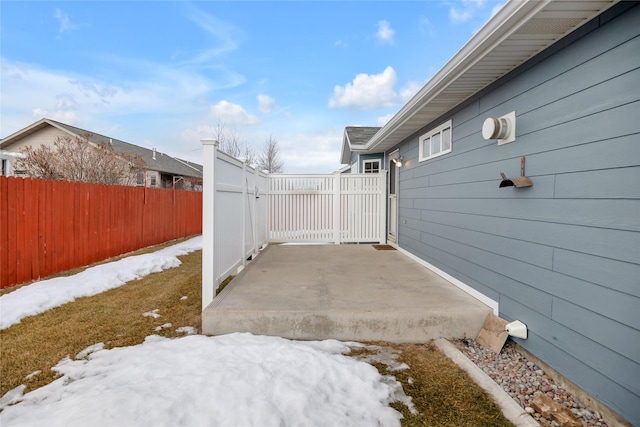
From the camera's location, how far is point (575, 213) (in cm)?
198

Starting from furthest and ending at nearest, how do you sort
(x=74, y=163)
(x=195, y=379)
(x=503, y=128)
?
(x=74, y=163), (x=503, y=128), (x=195, y=379)

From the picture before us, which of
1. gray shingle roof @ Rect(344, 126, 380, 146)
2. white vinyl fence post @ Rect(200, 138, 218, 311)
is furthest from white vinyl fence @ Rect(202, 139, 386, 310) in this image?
white vinyl fence post @ Rect(200, 138, 218, 311)

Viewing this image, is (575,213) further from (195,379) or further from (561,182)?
(195,379)

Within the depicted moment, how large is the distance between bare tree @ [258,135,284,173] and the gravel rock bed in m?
18.8

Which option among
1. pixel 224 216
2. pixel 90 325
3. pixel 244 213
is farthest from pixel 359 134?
pixel 90 325

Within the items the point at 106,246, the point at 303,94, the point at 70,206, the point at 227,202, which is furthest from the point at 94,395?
the point at 303,94

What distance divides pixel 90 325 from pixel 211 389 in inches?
79.7

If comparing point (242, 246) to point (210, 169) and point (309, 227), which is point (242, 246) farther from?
point (309, 227)

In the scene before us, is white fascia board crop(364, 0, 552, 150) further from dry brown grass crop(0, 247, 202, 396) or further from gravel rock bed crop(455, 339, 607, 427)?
dry brown grass crop(0, 247, 202, 396)

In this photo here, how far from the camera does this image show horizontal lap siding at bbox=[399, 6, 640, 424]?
→ 164cm

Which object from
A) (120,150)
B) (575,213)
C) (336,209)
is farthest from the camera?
(120,150)

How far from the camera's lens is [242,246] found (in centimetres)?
457

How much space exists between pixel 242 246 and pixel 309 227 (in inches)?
117

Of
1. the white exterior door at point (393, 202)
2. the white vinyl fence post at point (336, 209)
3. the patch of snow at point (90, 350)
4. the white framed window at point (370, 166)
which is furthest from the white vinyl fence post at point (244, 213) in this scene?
the white framed window at point (370, 166)
